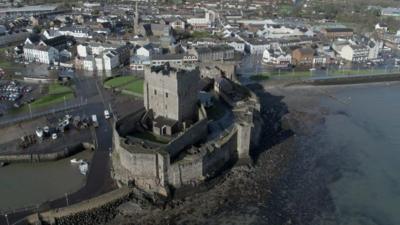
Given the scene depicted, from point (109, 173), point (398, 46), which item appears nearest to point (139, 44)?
point (109, 173)

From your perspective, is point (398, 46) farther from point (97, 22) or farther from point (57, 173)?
point (57, 173)

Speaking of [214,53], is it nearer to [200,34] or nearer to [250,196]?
[200,34]

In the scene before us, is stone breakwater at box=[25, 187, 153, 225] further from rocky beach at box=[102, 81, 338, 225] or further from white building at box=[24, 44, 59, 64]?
white building at box=[24, 44, 59, 64]

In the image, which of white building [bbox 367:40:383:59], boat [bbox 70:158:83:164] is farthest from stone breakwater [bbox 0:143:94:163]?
white building [bbox 367:40:383:59]

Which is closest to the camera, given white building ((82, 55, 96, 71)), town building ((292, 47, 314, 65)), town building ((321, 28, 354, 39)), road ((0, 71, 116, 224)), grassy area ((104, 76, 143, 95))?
road ((0, 71, 116, 224))

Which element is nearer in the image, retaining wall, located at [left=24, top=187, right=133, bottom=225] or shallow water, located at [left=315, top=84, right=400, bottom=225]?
retaining wall, located at [left=24, top=187, right=133, bottom=225]

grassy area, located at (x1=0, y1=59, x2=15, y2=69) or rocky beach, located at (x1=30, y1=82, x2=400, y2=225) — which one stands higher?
grassy area, located at (x1=0, y1=59, x2=15, y2=69)

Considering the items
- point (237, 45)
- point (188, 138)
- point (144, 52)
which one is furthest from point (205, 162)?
point (237, 45)
